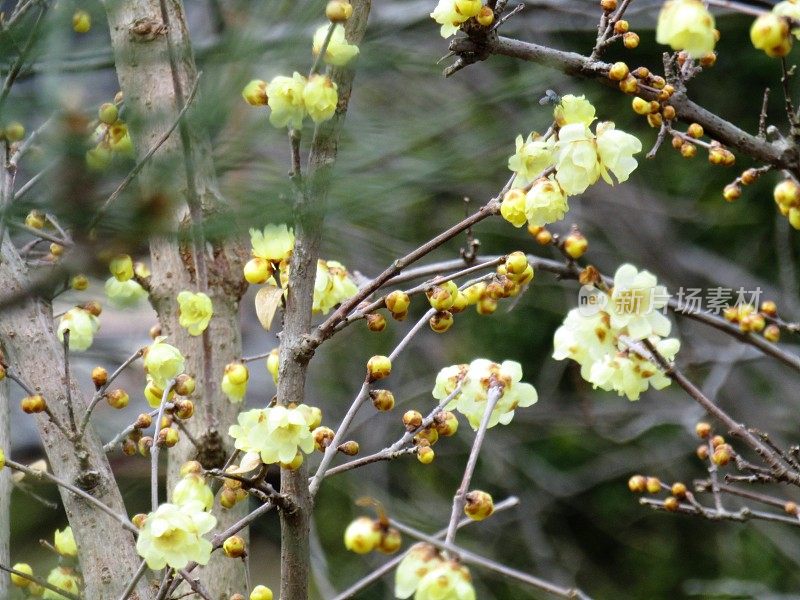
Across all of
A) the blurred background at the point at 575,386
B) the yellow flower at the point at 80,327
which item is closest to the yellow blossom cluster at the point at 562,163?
the yellow flower at the point at 80,327

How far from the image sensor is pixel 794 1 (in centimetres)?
98

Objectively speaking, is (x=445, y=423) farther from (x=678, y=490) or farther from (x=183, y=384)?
(x=678, y=490)

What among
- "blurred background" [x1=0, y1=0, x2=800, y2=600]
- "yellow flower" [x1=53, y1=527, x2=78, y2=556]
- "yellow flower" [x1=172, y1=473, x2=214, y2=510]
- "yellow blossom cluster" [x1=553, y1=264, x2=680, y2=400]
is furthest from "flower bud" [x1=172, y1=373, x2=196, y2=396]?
"blurred background" [x1=0, y1=0, x2=800, y2=600]

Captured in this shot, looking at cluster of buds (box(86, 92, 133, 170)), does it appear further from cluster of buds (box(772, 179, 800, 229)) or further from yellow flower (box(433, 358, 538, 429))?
cluster of buds (box(772, 179, 800, 229))

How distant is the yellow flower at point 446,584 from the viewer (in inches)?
29.0

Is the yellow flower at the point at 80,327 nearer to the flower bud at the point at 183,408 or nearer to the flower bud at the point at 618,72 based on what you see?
the flower bud at the point at 183,408

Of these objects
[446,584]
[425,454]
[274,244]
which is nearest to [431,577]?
[446,584]

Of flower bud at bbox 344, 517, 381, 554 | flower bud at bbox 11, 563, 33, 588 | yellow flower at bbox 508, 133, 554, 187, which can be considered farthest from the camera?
flower bud at bbox 11, 563, 33, 588

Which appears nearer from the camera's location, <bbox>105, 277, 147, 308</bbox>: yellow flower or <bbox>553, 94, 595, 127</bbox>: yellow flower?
<bbox>553, 94, 595, 127</bbox>: yellow flower

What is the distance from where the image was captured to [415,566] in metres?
0.76

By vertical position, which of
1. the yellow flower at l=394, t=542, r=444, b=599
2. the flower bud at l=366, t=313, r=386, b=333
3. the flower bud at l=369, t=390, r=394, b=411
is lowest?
the flower bud at l=369, t=390, r=394, b=411

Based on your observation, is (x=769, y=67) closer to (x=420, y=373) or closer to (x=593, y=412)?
(x=593, y=412)

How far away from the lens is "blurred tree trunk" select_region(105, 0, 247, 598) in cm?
122

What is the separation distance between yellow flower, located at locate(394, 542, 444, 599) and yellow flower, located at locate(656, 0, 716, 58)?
0.52 m
